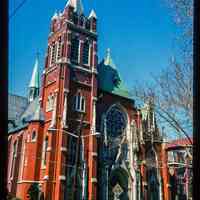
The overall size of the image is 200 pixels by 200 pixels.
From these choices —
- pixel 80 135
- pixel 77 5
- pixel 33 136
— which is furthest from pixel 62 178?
pixel 77 5

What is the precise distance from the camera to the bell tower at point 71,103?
28.8 m

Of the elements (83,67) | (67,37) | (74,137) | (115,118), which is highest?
(67,37)

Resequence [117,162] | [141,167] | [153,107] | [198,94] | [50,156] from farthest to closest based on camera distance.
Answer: [141,167] → [117,162] → [50,156] → [153,107] → [198,94]

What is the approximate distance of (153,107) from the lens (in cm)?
1430

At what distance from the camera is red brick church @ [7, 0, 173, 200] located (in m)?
29.3

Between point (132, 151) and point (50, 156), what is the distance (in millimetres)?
10750

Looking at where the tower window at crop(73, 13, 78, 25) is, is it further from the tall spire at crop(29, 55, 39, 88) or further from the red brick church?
the tall spire at crop(29, 55, 39, 88)

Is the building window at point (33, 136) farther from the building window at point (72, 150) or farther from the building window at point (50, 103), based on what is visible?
the building window at point (72, 150)

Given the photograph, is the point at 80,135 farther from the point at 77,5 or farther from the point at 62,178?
the point at 77,5

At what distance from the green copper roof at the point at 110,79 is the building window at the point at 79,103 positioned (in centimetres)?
425
